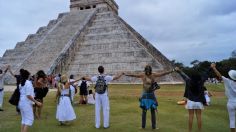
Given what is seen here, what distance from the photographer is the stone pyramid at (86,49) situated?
31.2 m

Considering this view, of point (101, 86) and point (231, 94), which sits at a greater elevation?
point (101, 86)

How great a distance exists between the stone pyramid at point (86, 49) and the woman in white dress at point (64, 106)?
64.3ft

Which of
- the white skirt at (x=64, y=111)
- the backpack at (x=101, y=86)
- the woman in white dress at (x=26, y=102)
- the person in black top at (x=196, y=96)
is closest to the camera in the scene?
the woman in white dress at (x=26, y=102)

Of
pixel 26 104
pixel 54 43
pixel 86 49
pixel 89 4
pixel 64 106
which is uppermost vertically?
pixel 89 4

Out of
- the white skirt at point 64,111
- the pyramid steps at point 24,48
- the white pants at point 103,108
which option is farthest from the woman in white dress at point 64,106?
the pyramid steps at point 24,48

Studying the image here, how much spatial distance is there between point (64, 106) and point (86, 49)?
24.7 meters

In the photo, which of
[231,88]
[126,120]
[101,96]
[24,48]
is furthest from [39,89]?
[24,48]

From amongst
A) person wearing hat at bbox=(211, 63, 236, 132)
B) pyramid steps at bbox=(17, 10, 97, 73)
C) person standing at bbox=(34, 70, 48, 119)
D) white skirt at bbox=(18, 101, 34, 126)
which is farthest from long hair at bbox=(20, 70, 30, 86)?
pyramid steps at bbox=(17, 10, 97, 73)

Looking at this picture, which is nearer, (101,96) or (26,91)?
(26,91)

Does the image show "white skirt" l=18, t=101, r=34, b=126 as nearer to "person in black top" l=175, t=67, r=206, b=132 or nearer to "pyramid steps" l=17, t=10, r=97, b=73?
"person in black top" l=175, t=67, r=206, b=132

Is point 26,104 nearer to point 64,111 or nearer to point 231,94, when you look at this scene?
point 64,111

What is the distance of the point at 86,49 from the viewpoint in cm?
3484

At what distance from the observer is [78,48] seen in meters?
35.7

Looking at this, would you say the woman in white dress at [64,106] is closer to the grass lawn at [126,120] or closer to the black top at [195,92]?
the grass lawn at [126,120]
